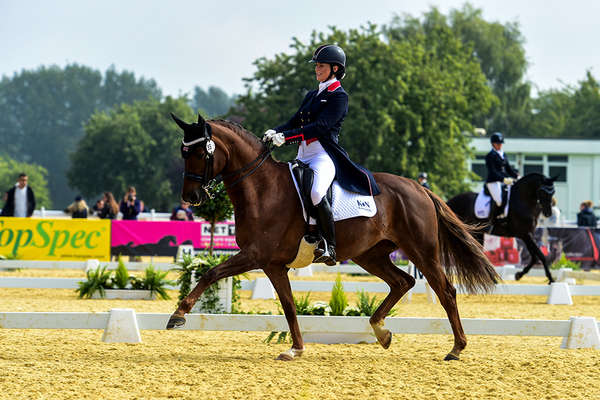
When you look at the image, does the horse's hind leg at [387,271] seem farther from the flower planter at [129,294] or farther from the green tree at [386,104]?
the green tree at [386,104]

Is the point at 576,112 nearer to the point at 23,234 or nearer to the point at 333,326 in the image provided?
the point at 23,234

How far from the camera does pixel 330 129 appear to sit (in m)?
7.17

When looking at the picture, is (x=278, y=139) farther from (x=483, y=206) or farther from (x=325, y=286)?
(x=483, y=206)

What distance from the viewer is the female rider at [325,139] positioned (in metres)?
6.91

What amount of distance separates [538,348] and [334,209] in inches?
108

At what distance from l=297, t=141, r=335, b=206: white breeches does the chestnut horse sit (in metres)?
0.21

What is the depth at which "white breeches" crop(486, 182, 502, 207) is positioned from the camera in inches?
581

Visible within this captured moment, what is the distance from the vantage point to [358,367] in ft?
21.6

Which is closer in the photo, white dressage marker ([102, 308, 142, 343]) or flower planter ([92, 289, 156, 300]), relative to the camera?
white dressage marker ([102, 308, 142, 343])

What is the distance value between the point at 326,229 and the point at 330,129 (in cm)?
93

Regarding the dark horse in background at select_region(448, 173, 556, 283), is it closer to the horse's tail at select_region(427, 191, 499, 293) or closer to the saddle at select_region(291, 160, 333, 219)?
the horse's tail at select_region(427, 191, 499, 293)

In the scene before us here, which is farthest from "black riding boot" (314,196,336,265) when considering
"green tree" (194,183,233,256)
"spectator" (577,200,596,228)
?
"spectator" (577,200,596,228)

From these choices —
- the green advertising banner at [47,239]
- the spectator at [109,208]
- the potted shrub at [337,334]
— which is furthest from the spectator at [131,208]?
the potted shrub at [337,334]

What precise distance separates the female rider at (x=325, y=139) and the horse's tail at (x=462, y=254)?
0.91 meters
